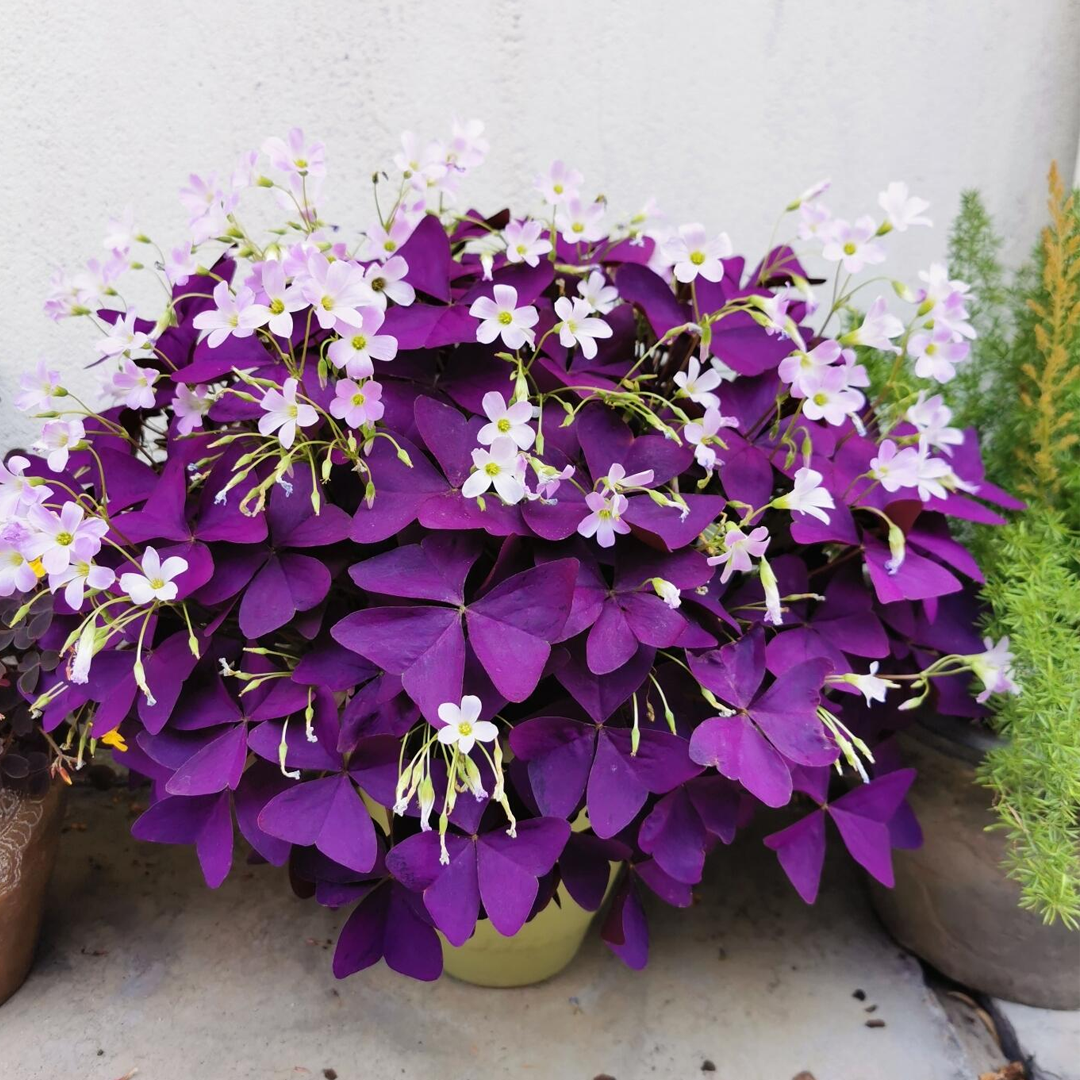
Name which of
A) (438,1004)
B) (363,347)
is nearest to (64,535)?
(363,347)

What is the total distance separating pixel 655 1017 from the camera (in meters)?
1.16

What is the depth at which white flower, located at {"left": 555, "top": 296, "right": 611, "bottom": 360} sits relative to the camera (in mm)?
855

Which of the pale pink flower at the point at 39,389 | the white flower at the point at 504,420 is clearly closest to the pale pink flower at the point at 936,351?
the white flower at the point at 504,420

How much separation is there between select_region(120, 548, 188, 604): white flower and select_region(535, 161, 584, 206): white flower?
1.87ft

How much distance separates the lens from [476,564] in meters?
0.89

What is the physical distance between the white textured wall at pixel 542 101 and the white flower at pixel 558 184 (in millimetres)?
521

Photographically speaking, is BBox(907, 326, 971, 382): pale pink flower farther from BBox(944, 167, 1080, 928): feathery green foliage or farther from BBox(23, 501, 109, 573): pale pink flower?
BBox(23, 501, 109, 573): pale pink flower

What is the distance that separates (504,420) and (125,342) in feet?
1.33

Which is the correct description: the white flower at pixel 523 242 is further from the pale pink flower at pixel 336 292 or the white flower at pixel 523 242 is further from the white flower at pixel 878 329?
the white flower at pixel 878 329

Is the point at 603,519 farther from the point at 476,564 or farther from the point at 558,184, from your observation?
the point at 558,184

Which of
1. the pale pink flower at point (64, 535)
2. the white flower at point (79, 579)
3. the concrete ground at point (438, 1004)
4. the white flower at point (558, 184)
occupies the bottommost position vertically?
the concrete ground at point (438, 1004)

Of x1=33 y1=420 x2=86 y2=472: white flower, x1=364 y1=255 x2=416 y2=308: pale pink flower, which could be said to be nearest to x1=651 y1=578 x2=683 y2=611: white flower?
x1=364 y1=255 x2=416 y2=308: pale pink flower

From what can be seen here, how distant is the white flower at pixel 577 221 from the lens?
101 centimetres

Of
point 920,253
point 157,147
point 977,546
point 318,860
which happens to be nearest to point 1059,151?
point 920,253
